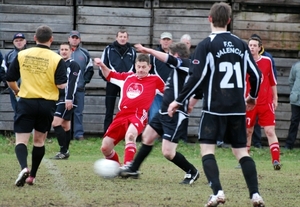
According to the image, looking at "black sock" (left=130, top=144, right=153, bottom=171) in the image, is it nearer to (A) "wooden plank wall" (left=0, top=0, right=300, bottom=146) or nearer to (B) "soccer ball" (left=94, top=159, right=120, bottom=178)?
(B) "soccer ball" (left=94, top=159, right=120, bottom=178)

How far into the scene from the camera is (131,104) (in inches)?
466

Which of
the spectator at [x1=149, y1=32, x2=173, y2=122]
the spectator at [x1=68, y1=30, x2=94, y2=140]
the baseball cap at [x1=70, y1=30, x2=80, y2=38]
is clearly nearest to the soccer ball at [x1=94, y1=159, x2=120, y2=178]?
the spectator at [x1=149, y1=32, x2=173, y2=122]

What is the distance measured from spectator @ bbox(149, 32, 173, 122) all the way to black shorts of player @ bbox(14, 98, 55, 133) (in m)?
6.06

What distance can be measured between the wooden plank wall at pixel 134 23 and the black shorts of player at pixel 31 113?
334 inches

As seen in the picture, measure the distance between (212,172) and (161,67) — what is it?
8105 millimetres

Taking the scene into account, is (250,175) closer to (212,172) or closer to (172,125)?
(212,172)

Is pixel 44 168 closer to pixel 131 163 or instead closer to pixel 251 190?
pixel 131 163

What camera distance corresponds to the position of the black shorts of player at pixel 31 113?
9.98 metres

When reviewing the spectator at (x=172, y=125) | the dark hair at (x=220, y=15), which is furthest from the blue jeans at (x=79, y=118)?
the dark hair at (x=220, y=15)

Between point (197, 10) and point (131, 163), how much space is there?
8313mm

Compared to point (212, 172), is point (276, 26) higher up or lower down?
higher up

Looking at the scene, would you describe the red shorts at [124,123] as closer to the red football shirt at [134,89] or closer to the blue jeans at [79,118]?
the red football shirt at [134,89]

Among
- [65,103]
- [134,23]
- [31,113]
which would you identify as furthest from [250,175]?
[134,23]

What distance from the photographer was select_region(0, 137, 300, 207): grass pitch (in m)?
8.92
